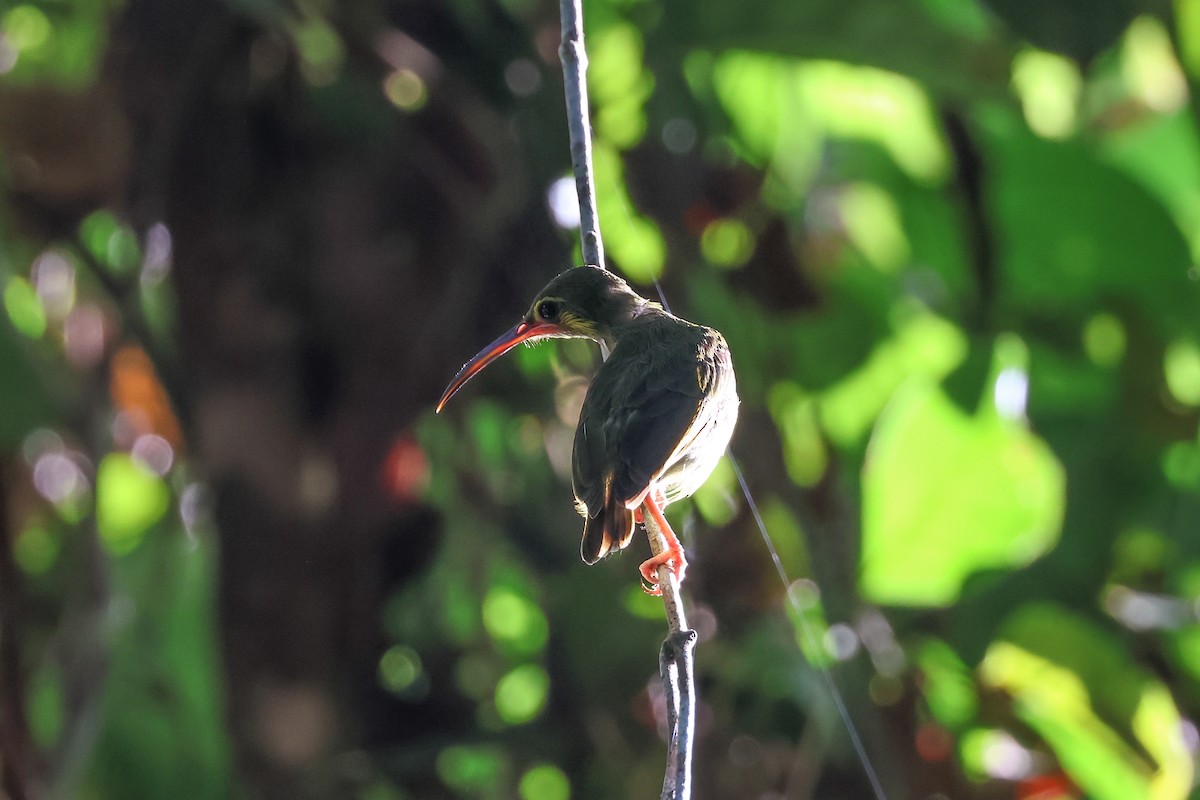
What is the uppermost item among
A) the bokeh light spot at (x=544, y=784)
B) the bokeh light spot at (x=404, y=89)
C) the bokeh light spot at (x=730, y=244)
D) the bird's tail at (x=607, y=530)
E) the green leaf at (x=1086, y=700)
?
the bokeh light spot at (x=404, y=89)

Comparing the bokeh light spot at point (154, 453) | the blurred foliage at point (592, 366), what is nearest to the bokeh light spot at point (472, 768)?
the blurred foliage at point (592, 366)

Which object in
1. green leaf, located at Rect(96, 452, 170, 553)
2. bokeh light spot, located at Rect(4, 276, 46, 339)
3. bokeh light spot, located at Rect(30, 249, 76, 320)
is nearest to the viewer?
bokeh light spot, located at Rect(4, 276, 46, 339)

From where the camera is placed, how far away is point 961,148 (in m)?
3.25

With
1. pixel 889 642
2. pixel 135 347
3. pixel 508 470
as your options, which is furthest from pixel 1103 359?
pixel 135 347

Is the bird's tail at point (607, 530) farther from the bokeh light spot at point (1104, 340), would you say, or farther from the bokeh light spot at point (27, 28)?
the bokeh light spot at point (27, 28)

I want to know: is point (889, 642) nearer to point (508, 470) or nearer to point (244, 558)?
point (508, 470)

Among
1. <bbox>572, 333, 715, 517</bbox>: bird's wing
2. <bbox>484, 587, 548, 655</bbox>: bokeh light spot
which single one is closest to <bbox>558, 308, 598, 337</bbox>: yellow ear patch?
<bbox>572, 333, 715, 517</bbox>: bird's wing

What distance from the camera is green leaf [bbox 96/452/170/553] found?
4.14 m

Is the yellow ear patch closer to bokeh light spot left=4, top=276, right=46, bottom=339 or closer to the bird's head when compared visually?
the bird's head

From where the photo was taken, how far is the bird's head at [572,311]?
212 centimetres

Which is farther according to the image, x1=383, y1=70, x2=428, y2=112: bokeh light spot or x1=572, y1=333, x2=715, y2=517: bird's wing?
x1=383, y1=70, x2=428, y2=112: bokeh light spot

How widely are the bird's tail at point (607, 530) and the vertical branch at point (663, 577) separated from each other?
7 cm

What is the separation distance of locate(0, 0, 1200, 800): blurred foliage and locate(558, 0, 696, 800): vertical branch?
4.27ft

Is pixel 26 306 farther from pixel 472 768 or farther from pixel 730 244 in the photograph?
pixel 730 244
